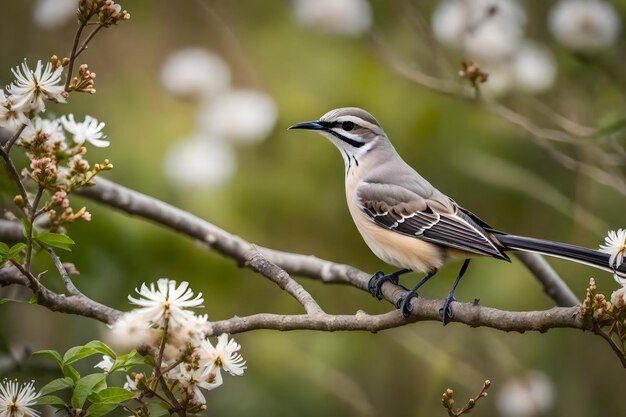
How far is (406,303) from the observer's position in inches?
118

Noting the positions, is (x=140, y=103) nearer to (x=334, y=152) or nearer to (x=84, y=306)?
(x=334, y=152)

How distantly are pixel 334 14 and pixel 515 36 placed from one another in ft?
4.09

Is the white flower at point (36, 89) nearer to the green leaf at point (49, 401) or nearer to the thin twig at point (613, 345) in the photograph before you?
the green leaf at point (49, 401)

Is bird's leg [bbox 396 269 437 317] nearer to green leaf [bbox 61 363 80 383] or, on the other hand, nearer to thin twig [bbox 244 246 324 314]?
thin twig [bbox 244 246 324 314]

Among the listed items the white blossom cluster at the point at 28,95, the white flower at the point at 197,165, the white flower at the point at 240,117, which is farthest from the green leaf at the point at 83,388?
the white flower at the point at 240,117

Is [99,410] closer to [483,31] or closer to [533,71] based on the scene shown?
[483,31]

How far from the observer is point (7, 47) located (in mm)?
5898

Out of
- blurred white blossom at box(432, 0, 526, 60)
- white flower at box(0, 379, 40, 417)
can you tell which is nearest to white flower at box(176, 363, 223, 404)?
white flower at box(0, 379, 40, 417)

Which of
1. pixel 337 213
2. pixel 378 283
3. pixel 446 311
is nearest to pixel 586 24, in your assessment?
pixel 337 213

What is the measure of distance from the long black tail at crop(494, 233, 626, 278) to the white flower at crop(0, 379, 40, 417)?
5.65 feet

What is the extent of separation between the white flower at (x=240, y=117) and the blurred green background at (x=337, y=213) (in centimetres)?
9

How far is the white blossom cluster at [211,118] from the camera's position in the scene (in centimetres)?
546

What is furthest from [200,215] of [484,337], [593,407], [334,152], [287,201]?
[593,407]

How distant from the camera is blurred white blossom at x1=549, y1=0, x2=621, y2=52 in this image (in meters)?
5.26
